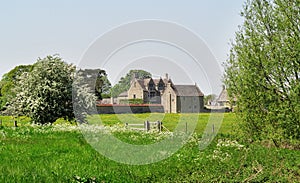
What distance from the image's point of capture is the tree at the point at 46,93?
2897 centimetres

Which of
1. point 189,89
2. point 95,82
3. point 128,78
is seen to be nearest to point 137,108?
point 95,82

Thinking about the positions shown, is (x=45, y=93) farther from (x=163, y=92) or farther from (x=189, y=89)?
(x=189, y=89)

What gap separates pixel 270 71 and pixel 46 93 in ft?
53.0

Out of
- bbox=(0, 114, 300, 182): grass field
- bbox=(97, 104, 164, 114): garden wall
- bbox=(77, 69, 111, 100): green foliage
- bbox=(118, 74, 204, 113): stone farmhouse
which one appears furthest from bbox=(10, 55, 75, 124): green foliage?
bbox=(0, 114, 300, 182): grass field

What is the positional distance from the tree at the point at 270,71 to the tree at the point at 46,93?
1364 centimetres

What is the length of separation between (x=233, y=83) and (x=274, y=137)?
3.59m

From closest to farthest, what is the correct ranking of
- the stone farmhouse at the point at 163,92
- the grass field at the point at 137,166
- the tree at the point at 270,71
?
the grass field at the point at 137,166
the tree at the point at 270,71
the stone farmhouse at the point at 163,92

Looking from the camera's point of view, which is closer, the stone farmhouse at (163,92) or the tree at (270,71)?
the tree at (270,71)

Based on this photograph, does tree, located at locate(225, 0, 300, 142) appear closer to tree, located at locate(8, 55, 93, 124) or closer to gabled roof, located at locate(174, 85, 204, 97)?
gabled roof, located at locate(174, 85, 204, 97)

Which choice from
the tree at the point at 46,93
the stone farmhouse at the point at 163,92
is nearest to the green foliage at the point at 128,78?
the stone farmhouse at the point at 163,92

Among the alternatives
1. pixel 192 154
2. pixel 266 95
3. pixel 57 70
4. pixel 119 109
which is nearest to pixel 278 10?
pixel 266 95

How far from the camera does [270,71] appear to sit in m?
18.2

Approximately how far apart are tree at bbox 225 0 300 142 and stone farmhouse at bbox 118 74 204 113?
97.9 inches

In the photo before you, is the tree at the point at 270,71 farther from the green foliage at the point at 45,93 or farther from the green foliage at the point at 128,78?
the green foliage at the point at 45,93
